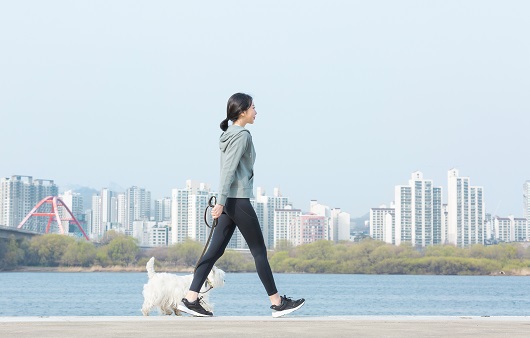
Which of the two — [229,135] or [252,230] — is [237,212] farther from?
[229,135]

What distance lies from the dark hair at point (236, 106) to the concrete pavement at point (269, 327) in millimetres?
1566

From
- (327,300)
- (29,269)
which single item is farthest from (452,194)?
(327,300)

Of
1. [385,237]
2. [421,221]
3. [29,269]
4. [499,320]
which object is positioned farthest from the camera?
[385,237]

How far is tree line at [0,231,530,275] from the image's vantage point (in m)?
100

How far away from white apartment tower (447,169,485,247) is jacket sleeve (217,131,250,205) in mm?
150292

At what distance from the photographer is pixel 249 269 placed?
98625mm

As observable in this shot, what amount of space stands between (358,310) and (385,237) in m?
134

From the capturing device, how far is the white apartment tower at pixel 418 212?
15362cm

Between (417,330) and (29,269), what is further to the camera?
(29,269)

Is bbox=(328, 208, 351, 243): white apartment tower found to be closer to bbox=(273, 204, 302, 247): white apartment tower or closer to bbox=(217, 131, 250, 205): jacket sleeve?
bbox=(273, 204, 302, 247): white apartment tower

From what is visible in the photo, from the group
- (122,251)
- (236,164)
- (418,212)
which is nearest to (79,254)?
(122,251)

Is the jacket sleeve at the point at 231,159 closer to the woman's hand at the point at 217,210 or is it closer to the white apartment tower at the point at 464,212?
the woman's hand at the point at 217,210

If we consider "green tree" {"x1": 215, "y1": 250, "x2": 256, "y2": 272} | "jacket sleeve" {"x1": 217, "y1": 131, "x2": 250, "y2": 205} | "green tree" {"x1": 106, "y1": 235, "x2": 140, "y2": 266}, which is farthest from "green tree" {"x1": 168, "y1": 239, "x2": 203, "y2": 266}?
"jacket sleeve" {"x1": 217, "y1": 131, "x2": 250, "y2": 205}

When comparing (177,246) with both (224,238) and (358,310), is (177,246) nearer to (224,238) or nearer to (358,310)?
(358,310)
